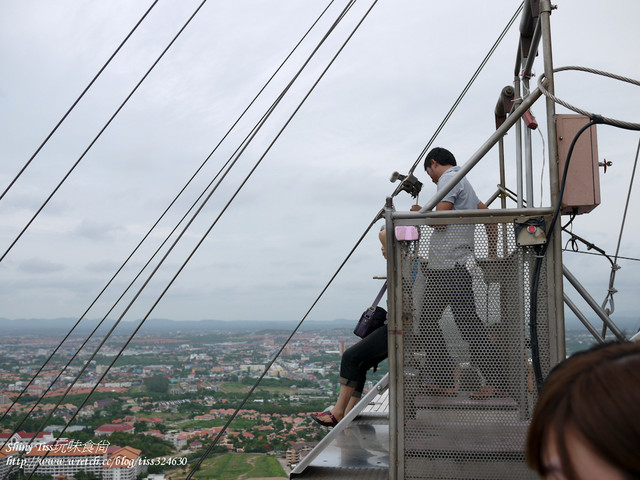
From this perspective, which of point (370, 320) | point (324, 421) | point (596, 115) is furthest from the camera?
point (324, 421)

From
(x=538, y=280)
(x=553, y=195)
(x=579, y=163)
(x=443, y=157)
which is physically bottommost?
(x=538, y=280)

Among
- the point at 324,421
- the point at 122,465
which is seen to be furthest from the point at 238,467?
the point at 324,421

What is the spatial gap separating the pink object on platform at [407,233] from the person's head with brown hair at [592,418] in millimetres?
2644

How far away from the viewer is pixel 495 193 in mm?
6184

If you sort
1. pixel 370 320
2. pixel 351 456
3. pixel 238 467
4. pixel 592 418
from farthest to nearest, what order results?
pixel 238 467 → pixel 370 320 → pixel 351 456 → pixel 592 418

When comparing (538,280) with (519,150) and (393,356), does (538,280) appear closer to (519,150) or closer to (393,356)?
(393,356)

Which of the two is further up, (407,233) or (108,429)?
(407,233)

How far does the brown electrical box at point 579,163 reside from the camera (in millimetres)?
3490

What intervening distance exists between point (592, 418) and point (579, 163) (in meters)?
3.10

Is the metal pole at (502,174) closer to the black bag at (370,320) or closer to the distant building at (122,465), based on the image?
the black bag at (370,320)

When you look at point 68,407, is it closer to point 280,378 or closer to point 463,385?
point 280,378

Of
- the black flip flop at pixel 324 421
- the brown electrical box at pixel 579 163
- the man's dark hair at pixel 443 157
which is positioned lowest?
the black flip flop at pixel 324 421

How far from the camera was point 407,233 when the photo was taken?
137 inches

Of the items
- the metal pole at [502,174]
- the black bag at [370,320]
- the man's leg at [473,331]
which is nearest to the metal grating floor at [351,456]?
the black bag at [370,320]
